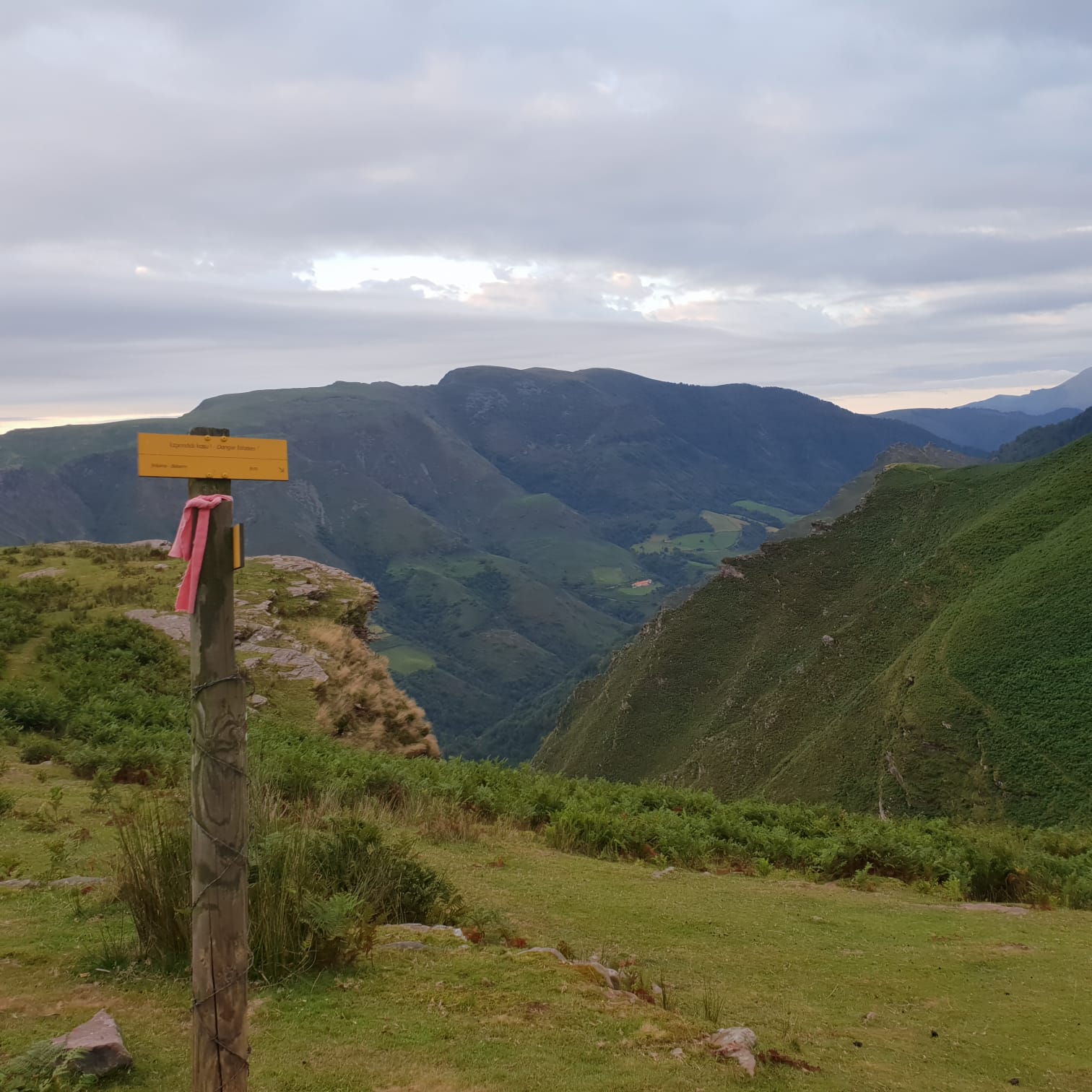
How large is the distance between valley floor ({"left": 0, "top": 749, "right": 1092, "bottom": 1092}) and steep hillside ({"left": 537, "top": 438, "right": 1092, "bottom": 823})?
32.5 metres

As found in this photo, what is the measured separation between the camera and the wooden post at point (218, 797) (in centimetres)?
530

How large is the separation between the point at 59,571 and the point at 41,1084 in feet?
81.2

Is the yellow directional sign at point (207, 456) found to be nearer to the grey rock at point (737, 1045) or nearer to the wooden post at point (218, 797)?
the wooden post at point (218, 797)

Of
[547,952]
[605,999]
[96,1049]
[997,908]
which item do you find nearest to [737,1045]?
[605,999]

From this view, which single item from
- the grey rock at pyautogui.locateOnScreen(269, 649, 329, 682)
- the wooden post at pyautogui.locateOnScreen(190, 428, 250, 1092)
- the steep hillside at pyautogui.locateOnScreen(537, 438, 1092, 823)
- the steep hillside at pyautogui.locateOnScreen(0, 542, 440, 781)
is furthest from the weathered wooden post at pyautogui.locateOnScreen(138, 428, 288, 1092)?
the steep hillside at pyautogui.locateOnScreen(537, 438, 1092, 823)

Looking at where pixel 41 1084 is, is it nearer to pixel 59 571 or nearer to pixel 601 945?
pixel 601 945

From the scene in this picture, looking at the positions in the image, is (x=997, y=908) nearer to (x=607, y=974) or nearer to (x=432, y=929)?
(x=607, y=974)

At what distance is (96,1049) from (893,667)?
191 ft

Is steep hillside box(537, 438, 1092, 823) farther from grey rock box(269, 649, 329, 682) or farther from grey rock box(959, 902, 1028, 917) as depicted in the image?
grey rock box(269, 649, 329, 682)

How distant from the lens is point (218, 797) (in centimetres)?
539

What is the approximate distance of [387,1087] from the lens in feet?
18.6

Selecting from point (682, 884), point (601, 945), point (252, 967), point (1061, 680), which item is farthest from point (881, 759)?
point (252, 967)

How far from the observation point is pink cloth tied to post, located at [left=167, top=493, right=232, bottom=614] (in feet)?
17.3

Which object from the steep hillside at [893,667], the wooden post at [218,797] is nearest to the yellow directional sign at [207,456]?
the wooden post at [218,797]
